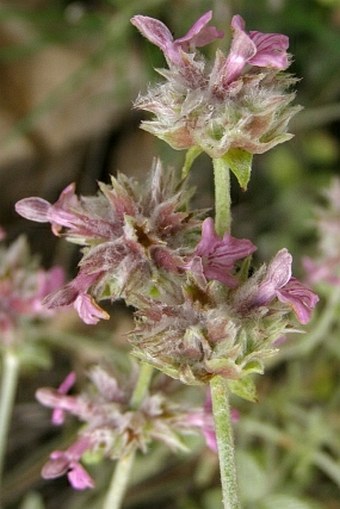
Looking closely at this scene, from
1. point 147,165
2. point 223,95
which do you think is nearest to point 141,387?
point 223,95

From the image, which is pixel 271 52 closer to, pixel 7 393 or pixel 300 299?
pixel 300 299

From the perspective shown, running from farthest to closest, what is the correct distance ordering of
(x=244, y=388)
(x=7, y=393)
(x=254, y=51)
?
1. (x=7, y=393)
2. (x=244, y=388)
3. (x=254, y=51)

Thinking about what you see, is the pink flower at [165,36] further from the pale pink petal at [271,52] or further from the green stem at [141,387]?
the green stem at [141,387]

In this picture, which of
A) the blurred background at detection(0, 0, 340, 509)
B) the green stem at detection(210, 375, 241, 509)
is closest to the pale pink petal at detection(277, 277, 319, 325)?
the green stem at detection(210, 375, 241, 509)

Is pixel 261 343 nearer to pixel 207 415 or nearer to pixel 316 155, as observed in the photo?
pixel 207 415

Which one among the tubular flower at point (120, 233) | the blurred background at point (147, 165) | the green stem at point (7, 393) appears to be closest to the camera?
the tubular flower at point (120, 233)

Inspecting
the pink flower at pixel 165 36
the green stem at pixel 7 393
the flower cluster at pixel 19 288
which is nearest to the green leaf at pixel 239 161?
the pink flower at pixel 165 36

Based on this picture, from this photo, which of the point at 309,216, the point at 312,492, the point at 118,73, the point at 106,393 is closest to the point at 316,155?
the point at 309,216
